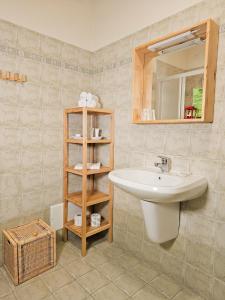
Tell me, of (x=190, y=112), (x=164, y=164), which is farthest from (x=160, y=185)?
(x=190, y=112)

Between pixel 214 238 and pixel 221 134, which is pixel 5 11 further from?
pixel 214 238

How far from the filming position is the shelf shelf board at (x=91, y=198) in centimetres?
189

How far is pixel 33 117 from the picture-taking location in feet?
5.85

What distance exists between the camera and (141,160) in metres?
1.75

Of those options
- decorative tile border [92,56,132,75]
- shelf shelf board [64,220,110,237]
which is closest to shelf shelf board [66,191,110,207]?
shelf shelf board [64,220,110,237]

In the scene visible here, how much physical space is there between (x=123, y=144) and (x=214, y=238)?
3.29 feet

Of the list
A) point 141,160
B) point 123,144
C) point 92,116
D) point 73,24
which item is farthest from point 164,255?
point 73,24

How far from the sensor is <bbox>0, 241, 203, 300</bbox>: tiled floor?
1.41 meters

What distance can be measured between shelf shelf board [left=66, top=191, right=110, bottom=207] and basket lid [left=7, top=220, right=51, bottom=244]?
1.08 ft

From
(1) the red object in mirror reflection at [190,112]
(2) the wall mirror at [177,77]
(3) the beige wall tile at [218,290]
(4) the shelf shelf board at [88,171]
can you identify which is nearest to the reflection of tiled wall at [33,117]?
(4) the shelf shelf board at [88,171]

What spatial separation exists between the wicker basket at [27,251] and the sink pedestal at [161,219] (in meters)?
0.79

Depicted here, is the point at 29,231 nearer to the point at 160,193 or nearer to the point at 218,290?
the point at 160,193

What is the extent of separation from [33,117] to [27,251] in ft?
3.50

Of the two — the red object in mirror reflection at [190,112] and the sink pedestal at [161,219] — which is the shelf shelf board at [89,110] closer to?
the red object in mirror reflection at [190,112]
